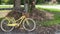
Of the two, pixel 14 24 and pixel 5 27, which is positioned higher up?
pixel 14 24

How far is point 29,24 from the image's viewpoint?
8773 millimetres

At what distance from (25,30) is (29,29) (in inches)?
7.6

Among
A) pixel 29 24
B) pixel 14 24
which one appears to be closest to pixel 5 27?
pixel 14 24

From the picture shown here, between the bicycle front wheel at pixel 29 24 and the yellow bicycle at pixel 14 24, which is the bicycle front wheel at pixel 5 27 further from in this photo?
the bicycle front wheel at pixel 29 24

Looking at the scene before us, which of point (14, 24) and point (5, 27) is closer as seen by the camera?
point (14, 24)

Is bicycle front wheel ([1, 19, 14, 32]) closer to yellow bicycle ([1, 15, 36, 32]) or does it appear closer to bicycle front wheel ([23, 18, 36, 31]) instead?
yellow bicycle ([1, 15, 36, 32])

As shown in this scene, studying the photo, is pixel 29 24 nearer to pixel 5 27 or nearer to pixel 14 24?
pixel 14 24

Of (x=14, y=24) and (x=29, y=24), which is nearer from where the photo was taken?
(x=14, y=24)

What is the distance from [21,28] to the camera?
8992mm

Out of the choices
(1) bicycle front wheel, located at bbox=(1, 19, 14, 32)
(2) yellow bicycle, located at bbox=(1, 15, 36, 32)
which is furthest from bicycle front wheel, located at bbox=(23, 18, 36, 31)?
(1) bicycle front wheel, located at bbox=(1, 19, 14, 32)

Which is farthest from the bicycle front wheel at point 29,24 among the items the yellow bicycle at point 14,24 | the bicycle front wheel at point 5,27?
the bicycle front wheel at point 5,27

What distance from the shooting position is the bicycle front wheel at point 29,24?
8678 mm

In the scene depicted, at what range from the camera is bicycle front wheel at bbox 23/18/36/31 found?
8.68 m

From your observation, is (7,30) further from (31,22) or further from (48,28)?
(48,28)
